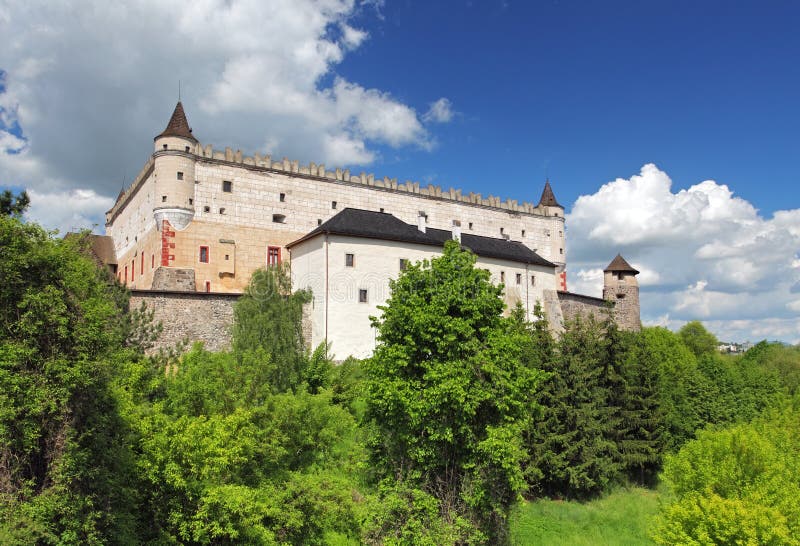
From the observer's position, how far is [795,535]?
62.4ft

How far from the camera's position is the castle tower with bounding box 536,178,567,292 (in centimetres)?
5806

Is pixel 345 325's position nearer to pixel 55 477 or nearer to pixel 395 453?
pixel 395 453

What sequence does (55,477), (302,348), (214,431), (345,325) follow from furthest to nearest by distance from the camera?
(345,325), (302,348), (214,431), (55,477)

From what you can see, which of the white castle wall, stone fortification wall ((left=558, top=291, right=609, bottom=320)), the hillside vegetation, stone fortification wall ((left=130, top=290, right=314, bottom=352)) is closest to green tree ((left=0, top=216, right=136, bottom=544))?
the hillside vegetation

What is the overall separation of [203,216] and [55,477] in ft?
104

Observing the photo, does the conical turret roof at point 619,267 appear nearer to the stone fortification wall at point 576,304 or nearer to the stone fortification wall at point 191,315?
the stone fortification wall at point 576,304

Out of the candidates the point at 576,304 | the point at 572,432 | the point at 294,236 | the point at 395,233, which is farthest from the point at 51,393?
the point at 576,304

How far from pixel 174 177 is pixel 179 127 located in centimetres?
365

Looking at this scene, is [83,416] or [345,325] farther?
[345,325]

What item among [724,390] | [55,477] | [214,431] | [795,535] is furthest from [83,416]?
[724,390]

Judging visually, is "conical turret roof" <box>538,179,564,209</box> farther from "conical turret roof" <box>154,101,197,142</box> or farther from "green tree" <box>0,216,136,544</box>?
"green tree" <box>0,216,136,544</box>

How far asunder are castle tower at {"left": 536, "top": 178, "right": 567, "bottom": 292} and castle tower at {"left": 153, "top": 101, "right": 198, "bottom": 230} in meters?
32.3

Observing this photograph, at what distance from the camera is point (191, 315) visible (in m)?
33.2

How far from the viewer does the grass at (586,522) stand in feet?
82.8
